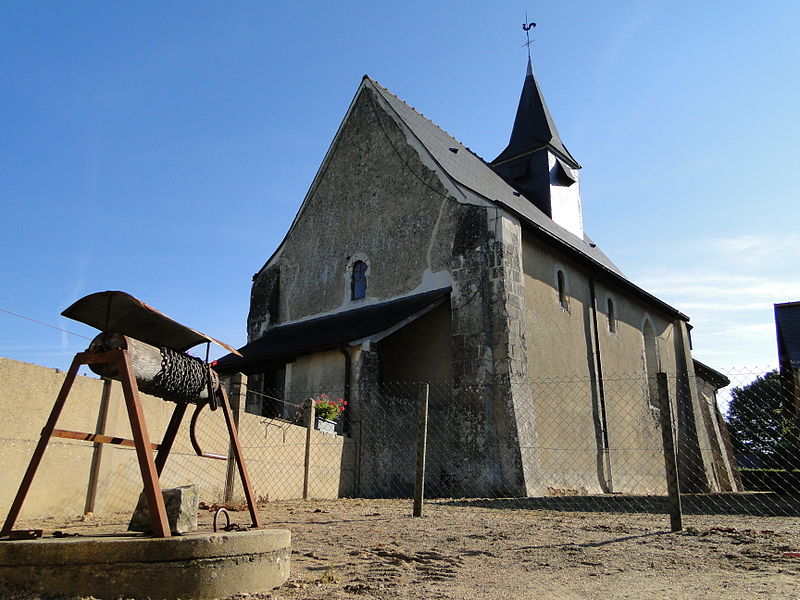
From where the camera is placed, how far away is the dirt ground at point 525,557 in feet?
12.1

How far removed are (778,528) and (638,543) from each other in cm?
189

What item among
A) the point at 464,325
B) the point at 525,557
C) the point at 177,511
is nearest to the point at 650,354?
the point at 464,325

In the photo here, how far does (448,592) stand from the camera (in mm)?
3623

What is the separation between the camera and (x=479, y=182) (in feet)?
53.9

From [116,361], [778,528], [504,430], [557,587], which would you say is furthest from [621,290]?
[116,361]

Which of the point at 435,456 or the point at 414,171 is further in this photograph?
the point at 414,171

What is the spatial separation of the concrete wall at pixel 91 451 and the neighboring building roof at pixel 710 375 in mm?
19251

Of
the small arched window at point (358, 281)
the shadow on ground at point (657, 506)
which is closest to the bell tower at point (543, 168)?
the small arched window at point (358, 281)

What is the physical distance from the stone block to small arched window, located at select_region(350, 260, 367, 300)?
38.7ft

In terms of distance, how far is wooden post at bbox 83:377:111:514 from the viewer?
A: 6062 mm

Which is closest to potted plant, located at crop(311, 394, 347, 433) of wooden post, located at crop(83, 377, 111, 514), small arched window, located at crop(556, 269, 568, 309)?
wooden post, located at crop(83, 377, 111, 514)

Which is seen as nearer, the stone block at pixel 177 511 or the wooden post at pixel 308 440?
the stone block at pixel 177 511

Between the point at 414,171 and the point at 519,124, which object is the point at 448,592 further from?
the point at 519,124

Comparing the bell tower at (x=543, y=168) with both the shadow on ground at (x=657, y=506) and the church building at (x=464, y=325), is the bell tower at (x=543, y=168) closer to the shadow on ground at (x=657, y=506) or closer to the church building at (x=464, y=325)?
the church building at (x=464, y=325)
